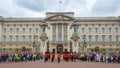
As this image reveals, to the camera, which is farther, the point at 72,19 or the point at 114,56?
the point at 72,19

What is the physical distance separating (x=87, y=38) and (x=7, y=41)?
2780 centimetres

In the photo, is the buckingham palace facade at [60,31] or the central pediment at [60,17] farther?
the buckingham palace facade at [60,31]

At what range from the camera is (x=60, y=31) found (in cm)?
10050

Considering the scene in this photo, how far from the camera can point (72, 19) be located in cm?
9869

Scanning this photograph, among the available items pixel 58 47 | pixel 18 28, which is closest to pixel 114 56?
pixel 58 47

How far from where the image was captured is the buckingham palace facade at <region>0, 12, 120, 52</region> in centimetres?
9875

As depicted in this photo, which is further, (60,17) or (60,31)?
(60,31)

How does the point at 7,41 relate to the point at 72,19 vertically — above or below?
below

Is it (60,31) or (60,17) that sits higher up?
(60,17)

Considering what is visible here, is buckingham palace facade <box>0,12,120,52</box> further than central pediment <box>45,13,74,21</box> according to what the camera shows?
Yes

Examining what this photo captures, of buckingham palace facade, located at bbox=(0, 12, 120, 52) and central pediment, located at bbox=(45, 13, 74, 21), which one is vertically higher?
central pediment, located at bbox=(45, 13, 74, 21)

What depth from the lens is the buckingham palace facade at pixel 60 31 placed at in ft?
324

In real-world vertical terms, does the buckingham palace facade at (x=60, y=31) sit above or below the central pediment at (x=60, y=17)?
below

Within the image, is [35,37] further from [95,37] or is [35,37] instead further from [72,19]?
[95,37]
